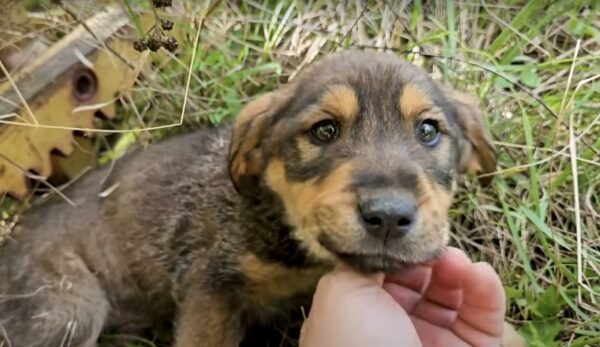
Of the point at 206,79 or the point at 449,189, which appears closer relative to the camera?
the point at 449,189

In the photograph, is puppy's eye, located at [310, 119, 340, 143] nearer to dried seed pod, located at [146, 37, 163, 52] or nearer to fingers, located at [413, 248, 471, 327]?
fingers, located at [413, 248, 471, 327]

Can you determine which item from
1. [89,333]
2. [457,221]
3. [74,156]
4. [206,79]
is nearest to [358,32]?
[206,79]

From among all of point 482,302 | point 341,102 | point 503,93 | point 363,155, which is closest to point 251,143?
point 341,102

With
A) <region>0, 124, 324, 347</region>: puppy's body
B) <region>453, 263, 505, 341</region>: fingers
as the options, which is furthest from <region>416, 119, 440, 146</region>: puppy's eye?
<region>0, 124, 324, 347</region>: puppy's body

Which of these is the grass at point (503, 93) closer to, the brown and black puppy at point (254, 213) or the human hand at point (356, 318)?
the brown and black puppy at point (254, 213)

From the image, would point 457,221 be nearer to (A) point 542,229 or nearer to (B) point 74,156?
(A) point 542,229

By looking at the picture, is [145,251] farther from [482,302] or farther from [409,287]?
[482,302]

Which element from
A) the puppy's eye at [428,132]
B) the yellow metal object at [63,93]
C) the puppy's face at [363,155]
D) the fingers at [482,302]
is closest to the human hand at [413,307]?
the fingers at [482,302]
